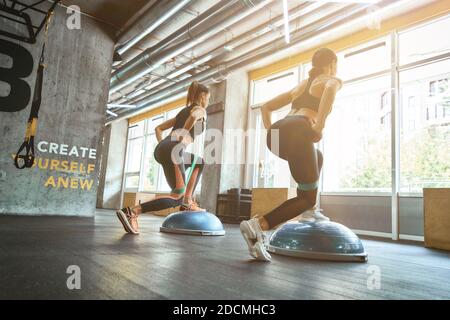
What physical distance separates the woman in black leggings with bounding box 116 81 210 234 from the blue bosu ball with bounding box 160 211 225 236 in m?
0.22

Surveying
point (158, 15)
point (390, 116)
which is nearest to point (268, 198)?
point (390, 116)

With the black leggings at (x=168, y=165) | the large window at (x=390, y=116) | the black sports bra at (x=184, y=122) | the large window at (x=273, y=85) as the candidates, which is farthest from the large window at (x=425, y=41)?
the black leggings at (x=168, y=165)

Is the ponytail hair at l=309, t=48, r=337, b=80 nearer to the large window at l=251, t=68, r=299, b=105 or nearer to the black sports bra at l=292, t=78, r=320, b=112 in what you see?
the black sports bra at l=292, t=78, r=320, b=112

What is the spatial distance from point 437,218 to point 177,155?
318 centimetres

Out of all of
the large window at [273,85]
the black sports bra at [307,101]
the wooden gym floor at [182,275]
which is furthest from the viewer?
the large window at [273,85]

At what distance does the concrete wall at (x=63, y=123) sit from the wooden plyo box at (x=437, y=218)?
4.91 metres

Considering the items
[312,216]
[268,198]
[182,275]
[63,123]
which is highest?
[63,123]

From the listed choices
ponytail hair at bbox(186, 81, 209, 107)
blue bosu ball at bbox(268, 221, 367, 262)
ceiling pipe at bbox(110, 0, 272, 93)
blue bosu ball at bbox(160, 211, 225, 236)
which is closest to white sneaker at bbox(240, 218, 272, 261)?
blue bosu ball at bbox(268, 221, 367, 262)

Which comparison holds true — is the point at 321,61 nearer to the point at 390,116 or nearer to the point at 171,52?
the point at 390,116

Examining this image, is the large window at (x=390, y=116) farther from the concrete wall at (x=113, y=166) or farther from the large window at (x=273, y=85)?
A: the concrete wall at (x=113, y=166)

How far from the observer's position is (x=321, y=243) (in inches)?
92.9

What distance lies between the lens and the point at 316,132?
7.49ft

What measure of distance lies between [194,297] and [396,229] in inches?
194

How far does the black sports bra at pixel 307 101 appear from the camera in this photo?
8.06 ft
